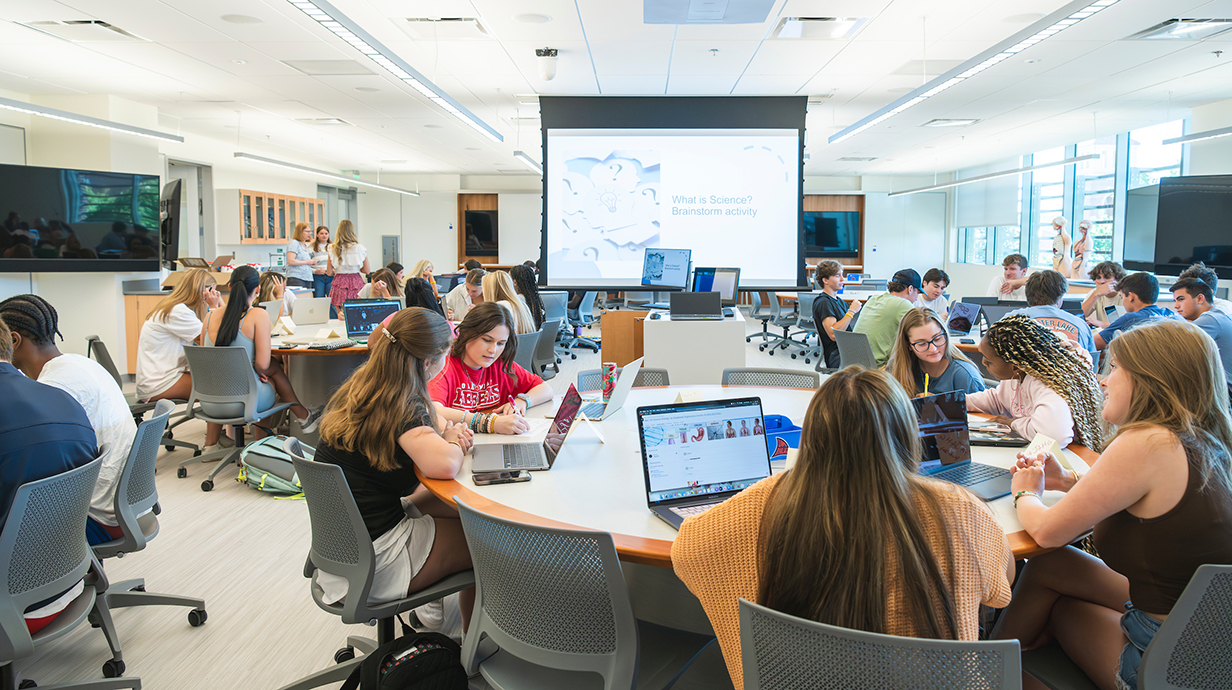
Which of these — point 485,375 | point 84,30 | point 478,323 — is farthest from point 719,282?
point 84,30

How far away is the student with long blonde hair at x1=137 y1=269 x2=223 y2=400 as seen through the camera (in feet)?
15.0

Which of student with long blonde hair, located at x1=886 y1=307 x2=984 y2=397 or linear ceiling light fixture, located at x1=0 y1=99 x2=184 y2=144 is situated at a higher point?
linear ceiling light fixture, located at x1=0 y1=99 x2=184 y2=144

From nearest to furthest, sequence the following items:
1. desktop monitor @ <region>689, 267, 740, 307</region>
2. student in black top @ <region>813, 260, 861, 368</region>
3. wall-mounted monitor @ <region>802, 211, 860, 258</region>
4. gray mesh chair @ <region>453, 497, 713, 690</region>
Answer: gray mesh chair @ <region>453, 497, 713, 690</region>, student in black top @ <region>813, 260, 861, 368</region>, desktop monitor @ <region>689, 267, 740, 307</region>, wall-mounted monitor @ <region>802, 211, 860, 258</region>

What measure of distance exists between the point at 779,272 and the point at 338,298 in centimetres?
468

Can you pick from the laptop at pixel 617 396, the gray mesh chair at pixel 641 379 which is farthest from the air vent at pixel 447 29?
the laptop at pixel 617 396

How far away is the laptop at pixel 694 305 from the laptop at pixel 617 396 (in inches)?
116

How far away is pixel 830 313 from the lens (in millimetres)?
6383

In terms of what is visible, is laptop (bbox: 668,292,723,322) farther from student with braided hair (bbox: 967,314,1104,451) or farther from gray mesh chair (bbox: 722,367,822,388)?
student with braided hair (bbox: 967,314,1104,451)

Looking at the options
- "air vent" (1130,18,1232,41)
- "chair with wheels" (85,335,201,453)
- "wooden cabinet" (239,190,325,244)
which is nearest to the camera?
"chair with wheels" (85,335,201,453)

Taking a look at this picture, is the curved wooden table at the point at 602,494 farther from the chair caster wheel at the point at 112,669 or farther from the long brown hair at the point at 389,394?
the chair caster wheel at the point at 112,669

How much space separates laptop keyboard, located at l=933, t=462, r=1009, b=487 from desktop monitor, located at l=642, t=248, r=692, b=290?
4332 millimetres

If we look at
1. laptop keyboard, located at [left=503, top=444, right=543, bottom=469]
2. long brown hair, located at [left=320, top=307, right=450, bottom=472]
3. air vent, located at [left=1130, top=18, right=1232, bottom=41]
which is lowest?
laptop keyboard, located at [left=503, top=444, right=543, bottom=469]

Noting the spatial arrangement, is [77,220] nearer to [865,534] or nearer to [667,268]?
[667,268]

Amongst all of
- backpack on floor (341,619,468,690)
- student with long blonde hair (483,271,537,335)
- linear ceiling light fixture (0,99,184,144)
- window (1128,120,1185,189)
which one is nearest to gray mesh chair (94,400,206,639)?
backpack on floor (341,619,468,690)
